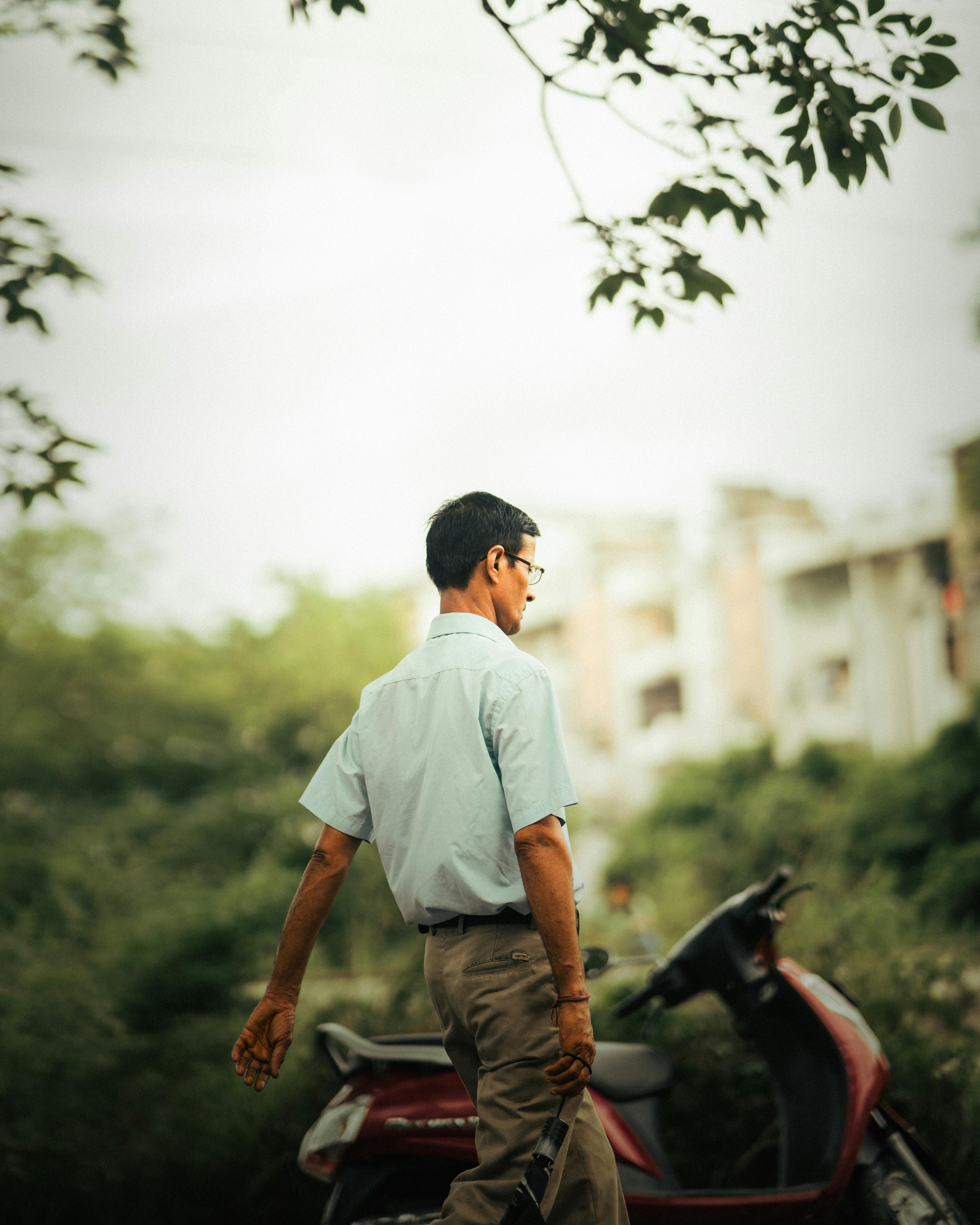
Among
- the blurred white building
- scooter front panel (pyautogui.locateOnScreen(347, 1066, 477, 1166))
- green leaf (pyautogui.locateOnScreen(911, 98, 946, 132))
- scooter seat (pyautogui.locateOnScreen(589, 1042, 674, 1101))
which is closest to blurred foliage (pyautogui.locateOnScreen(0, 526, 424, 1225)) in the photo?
scooter front panel (pyautogui.locateOnScreen(347, 1066, 477, 1166))

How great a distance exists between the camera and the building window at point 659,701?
23422 mm

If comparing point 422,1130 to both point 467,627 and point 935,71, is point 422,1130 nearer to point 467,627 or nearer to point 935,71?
point 467,627

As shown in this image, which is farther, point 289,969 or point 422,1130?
point 422,1130

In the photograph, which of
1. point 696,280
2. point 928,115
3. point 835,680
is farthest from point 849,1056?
point 835,680

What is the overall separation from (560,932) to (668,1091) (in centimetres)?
104

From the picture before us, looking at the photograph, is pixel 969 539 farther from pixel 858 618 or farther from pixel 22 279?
pixel 22 279

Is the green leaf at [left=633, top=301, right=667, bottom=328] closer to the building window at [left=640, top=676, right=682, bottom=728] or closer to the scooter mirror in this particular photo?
the scooter mirror

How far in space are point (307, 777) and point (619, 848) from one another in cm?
767

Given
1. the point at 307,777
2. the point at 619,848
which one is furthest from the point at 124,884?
the point at 619,848

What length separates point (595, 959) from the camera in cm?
233

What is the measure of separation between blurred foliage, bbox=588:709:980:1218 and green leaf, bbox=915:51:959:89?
250 cm

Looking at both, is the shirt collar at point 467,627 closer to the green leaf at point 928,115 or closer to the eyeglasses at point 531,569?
the eyeglasses at point 531,569

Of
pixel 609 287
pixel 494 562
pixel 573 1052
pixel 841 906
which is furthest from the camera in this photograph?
pixel 841 906

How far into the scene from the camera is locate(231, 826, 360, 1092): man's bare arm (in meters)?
2.01
